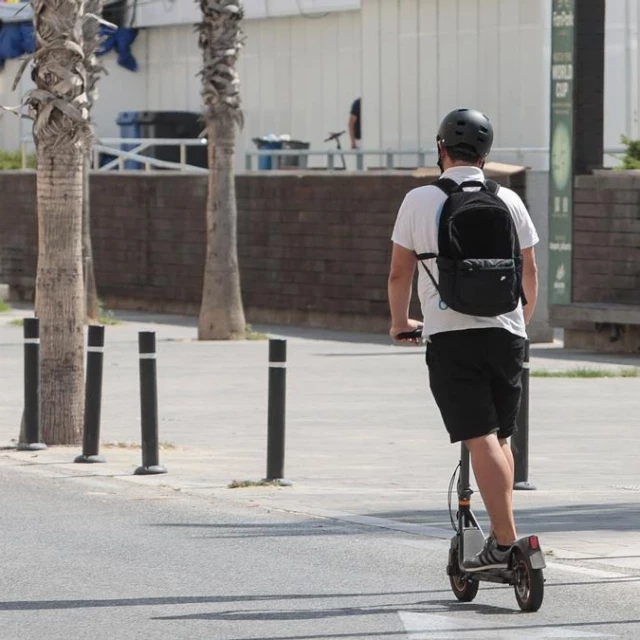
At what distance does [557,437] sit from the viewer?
14.4 m

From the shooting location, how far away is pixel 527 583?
7562mm

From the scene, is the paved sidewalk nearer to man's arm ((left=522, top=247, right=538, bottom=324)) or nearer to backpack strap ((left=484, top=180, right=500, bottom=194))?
man's arm ((left=522, top=247, right=538, bottom=324))

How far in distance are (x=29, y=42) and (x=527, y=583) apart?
3972 cm

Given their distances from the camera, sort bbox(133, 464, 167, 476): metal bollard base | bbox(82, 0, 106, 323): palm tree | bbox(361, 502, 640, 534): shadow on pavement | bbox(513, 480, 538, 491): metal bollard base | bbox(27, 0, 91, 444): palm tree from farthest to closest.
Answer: bbox(82, 0, 106, 323): palm tree → bbox(27, 0, 91, 444): palm tree → bbox(133, 464, 167, 476): metal bollard base → bbox(513, 480, 538, 491): metal bollard base → bbox(361, 502, 640, 534): shadow on pavement

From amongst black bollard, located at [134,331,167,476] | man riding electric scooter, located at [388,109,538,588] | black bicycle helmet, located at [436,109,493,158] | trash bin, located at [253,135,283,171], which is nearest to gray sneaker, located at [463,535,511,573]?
man riding electric scooter, located at [388,109,538,588]

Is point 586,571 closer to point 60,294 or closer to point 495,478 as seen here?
point 495,478

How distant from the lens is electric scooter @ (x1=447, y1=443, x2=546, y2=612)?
7.46 metres

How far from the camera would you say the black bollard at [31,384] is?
44.3 feet

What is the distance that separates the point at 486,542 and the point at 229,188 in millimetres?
17334

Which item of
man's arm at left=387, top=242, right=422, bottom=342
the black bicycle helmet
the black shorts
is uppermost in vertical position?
the black bicycle helmet

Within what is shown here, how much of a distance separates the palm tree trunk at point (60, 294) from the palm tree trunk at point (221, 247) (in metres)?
10.8

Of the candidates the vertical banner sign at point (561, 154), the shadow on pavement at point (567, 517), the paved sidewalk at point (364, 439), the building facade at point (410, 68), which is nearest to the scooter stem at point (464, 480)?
the paved sidewalk at point (364, 439)

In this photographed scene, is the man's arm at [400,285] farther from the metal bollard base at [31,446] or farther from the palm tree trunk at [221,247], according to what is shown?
the palm tree trunk at [221,247]

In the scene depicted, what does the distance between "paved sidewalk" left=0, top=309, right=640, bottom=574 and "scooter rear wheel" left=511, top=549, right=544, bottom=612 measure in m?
1.22
